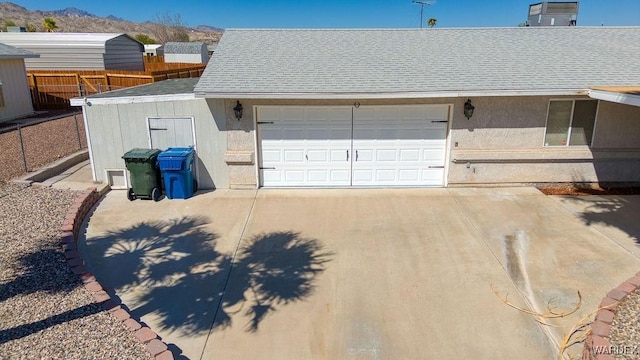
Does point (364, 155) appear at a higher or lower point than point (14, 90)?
lower

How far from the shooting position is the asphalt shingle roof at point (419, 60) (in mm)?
9773

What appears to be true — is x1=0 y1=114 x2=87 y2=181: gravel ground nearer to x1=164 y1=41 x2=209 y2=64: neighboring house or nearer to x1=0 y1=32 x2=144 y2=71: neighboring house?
x1=0 y1=32 x2=144 y2=71: neighboring house

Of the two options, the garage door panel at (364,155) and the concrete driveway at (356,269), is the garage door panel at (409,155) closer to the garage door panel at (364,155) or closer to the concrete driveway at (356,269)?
the garage door panel at (364,155)

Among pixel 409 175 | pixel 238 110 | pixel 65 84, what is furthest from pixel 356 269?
pixel 65 84

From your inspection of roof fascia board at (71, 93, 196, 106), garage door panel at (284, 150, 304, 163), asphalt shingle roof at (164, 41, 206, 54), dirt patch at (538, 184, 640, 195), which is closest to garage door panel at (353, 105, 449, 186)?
→ garage door panel at (284, 150, 304, 163)

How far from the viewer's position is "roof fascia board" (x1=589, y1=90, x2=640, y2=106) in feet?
25.3

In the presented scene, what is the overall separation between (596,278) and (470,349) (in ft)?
9.16

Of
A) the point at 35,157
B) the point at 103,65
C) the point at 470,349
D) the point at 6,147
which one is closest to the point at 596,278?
the point at 470,349

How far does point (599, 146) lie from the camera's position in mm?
10398

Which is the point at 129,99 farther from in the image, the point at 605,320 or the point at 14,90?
the point at 14,90

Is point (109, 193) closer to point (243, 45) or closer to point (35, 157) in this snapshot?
point (35, 157)

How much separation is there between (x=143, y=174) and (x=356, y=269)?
18.4 feet

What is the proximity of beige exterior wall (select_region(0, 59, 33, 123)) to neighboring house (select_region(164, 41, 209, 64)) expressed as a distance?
60.9 ft

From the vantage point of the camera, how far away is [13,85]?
17.9 meters
